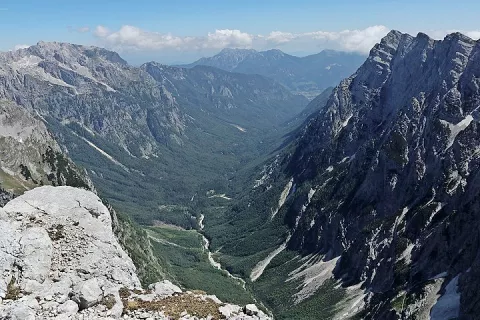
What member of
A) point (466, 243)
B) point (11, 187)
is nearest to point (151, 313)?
point (466, 243)

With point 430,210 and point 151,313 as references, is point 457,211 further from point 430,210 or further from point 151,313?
point 151,313

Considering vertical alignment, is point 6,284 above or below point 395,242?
above

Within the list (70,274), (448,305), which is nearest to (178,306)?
(70,274)

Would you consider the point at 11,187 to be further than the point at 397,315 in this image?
Yes

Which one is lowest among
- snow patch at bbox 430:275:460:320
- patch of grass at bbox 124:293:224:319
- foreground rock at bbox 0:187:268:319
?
snow patch at bbox 430:275:460:320

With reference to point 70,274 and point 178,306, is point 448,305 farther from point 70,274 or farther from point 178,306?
point 70,274

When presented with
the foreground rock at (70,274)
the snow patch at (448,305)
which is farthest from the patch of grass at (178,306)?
the snow patch at (448,305)

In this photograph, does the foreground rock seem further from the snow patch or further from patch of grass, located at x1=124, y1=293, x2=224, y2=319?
the snow patch

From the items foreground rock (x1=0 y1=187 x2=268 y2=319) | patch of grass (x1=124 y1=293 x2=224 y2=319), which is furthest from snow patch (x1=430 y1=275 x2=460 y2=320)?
foreground rock (x1=0 y1=187 x2=268 y2=319)
